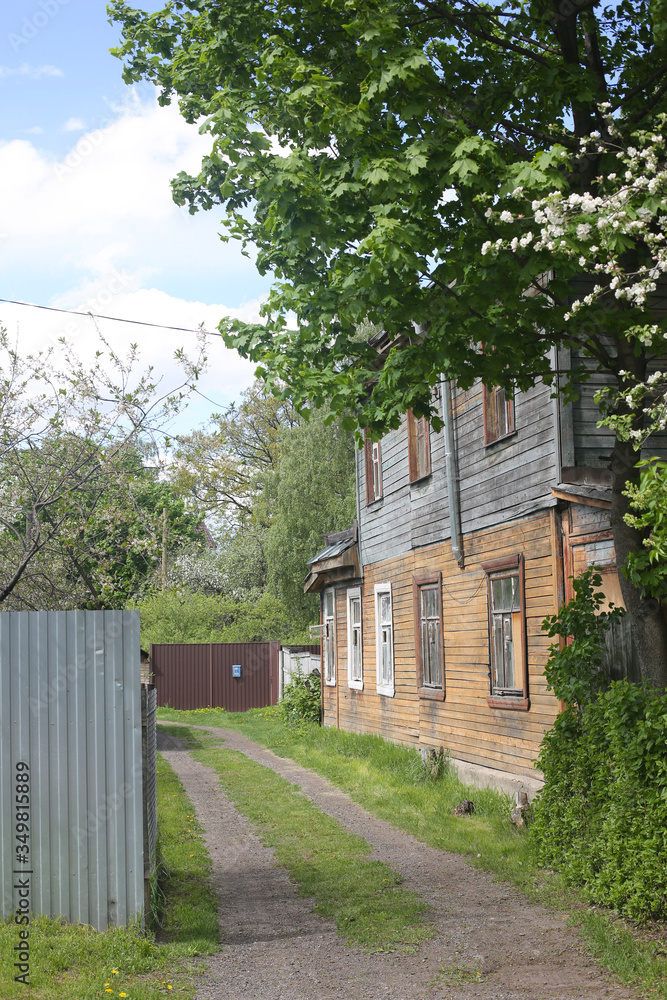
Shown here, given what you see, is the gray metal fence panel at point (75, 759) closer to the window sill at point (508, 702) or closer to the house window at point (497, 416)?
the window sill at point (508, 702)

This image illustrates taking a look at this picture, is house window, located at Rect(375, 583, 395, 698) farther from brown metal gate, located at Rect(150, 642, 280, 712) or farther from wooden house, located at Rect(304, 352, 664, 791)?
brown metal gate, located at Rect(150, 642, 280, 712)

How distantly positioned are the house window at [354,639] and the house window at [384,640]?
154 centimetres

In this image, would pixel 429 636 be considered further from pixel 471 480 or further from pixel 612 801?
pixel 612 801

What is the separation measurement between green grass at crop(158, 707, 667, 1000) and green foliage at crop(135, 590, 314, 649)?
1317 centimetres

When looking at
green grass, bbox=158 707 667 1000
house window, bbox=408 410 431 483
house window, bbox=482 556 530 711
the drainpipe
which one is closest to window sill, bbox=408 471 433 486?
house window, bbox=408 410 431 483

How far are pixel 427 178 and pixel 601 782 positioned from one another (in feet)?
16.5

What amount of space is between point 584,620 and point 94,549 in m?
6.02

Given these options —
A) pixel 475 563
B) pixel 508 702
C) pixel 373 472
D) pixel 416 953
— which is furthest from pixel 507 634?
pixel 373 472

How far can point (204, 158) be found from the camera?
775 centimetres

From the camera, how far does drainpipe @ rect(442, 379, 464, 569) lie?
13219 millimetres

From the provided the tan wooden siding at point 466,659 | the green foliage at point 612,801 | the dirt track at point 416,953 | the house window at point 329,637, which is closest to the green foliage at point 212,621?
the house window at point 329,637

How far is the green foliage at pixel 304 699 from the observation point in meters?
22.8

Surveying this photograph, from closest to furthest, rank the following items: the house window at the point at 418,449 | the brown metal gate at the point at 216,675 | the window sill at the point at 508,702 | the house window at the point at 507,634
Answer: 1. the window sill at the point at 508,702
2. the house window at the point at 507,634
3. the house window at the point at 418,449
4. the brown metal gate at the point at 216,675

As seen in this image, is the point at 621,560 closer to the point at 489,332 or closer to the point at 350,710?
the point at 489,332
